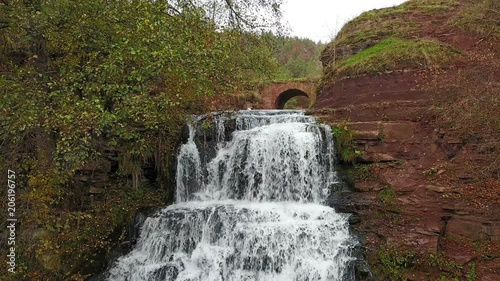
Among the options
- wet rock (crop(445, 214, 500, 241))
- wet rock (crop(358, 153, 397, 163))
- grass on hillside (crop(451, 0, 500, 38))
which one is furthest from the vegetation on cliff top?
grass on hillside (crop(451, 0, 500, 38))

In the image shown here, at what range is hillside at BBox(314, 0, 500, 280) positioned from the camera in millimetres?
7281

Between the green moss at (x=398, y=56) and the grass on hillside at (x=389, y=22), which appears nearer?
the green moss at (x=398, y=56)

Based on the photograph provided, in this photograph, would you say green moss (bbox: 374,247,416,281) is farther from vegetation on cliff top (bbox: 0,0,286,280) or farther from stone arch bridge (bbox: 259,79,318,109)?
stone arch bridge (bbox: 259,79,318,109)

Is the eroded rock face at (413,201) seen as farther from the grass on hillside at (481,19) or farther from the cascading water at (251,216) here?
the grass on hillside at (481,19)

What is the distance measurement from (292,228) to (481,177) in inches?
168

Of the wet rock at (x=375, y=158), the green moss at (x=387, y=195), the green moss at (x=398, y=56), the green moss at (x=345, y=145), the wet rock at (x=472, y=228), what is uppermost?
the green moss at (x=398, y=56)

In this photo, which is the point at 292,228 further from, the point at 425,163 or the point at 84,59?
the point at 84,59

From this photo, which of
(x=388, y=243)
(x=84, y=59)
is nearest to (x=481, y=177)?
(x=388, y=243)

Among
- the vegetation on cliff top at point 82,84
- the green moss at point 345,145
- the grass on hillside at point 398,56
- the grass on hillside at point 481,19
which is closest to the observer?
the vegetation on cliff top at point 82,84

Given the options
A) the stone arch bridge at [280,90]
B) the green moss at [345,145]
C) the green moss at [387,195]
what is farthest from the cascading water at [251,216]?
the stone arch bridge at [280,90]

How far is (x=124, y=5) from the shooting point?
6.57 m

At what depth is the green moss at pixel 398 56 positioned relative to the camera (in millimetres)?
11617

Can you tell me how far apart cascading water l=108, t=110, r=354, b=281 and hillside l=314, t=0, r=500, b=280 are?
85 centimetres

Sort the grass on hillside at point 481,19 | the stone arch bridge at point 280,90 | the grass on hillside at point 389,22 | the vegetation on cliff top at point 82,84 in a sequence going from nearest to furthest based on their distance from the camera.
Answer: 1. the vegetation on cliff top at point 82,84
2. the grass on hillside at point 481,19
3. the grass on hillside at point 389,22
4. the stone arch bridge at point 280,90
